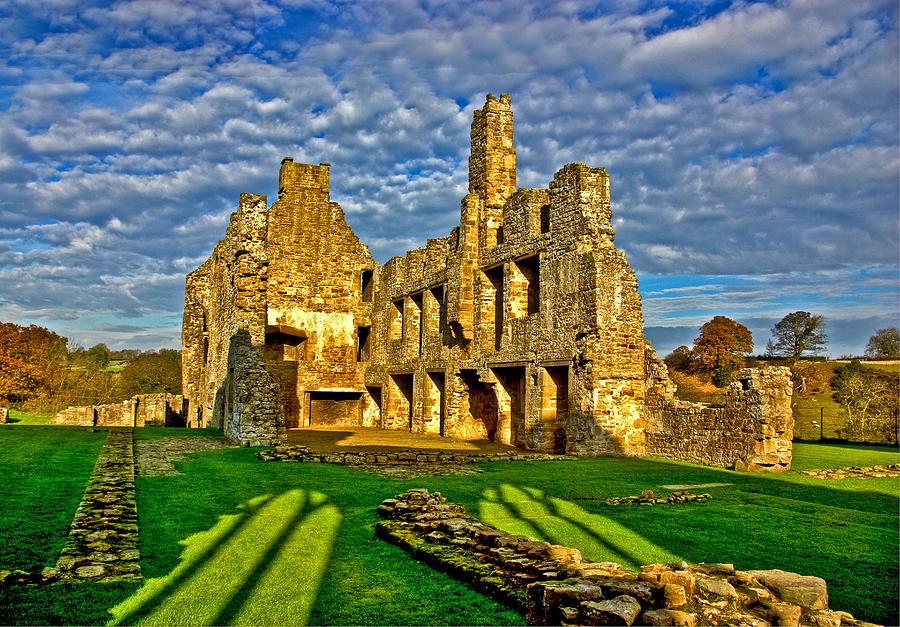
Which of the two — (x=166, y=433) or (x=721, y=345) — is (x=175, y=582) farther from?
(x=721, y=345)

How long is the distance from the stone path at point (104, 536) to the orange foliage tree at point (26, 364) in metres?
31.5

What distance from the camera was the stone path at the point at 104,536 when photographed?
5.14 meters

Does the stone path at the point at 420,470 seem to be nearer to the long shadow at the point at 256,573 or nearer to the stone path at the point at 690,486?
the stone path at the point at 690,486

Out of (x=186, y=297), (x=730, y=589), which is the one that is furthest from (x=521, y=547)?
(x=186, y=297)

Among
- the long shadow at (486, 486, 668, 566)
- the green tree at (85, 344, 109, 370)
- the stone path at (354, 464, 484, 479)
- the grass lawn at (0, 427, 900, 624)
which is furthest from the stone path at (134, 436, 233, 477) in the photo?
the green tree at (85, 344, 109, 370)

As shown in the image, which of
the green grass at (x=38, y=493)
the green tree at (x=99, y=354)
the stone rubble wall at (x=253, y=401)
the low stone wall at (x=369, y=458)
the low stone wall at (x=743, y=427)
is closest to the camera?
the green grass at (x=38, y=493)

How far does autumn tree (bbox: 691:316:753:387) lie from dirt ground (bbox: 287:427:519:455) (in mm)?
27278

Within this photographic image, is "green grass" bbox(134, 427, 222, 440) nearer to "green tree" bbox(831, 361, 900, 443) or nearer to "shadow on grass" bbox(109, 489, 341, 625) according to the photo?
"shadow on grass" bbox(109, 489, 341, 625)

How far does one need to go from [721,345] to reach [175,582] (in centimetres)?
4401

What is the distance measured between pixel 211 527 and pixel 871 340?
54410 mm

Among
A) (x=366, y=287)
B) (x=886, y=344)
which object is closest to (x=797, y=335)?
(x=886, y=344)

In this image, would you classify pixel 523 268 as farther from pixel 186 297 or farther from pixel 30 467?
pixel 186 297

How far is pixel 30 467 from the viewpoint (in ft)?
34.9

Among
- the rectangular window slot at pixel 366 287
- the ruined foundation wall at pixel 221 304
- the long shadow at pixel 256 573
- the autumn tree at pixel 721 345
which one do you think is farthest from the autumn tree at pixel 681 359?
the long shadow at pixel 256 573
